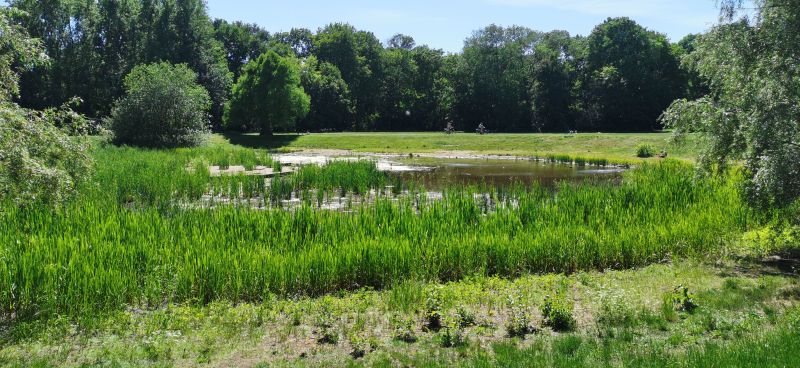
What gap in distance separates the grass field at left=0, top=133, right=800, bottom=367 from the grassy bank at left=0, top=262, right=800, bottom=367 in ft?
0.10

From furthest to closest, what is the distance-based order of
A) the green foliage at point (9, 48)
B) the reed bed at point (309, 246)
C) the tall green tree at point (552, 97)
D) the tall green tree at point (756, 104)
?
1. the tall green tree at point (552, 97)
2. the green foliage at point (9, 48)
3. the tall green tree at point (756, 104)
4. the reed bed at point (309, 246)

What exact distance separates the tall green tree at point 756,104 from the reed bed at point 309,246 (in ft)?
6.00

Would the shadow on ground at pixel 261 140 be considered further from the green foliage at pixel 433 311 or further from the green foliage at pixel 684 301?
the green foliage at pixel 684 301

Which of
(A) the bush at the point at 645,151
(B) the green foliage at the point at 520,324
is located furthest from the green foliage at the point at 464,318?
(A) the bush at the point at 645,151

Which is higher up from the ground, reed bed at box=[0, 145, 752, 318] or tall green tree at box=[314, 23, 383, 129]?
tall green tree at box=[314, 23, 383, 129]

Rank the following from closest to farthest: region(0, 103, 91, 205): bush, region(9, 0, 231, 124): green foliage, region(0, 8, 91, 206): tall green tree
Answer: region(0, 103, 91, 205): bush → region(0, 8, 91, 206): tall green tree → region(9, 0, 231, 124): green foliage

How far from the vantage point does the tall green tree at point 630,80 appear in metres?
75.0

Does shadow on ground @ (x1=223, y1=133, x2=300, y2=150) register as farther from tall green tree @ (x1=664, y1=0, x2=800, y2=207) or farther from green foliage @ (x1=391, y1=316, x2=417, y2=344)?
green foliage @ (x1=391, y1=316, x2=417, y2=344)

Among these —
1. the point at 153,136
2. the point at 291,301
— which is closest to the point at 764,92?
the point at 291,301

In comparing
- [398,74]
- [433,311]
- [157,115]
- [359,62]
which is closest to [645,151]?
[433,311]

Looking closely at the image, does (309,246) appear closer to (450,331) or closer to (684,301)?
(450,331)

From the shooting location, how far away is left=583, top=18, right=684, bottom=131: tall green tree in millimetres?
75000

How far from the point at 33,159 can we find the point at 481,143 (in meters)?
46.2

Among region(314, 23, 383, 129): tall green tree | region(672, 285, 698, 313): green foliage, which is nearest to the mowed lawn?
region(314, 23, 383, 129): tall green tree
